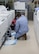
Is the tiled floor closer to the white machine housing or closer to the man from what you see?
the man

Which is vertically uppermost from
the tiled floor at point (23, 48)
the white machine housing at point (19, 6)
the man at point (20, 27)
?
the white machine housing at point (19, 6)

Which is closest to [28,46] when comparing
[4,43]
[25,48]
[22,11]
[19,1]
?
[25,48]

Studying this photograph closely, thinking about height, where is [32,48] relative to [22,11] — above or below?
below

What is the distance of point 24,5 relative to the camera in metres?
6.05

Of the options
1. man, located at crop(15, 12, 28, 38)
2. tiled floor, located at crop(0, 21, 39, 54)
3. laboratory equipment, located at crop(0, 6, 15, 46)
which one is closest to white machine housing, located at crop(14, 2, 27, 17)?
laboratory equipment, located at crop(0, 6, 15, 46)

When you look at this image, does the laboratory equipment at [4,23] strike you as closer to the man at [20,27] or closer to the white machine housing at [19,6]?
the man at [20,27]

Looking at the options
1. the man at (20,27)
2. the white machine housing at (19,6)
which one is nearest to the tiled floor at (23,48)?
the man at (20,27)

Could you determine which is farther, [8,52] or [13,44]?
[13,44]

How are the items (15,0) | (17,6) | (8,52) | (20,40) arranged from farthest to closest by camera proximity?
(15,0) < (17,6) < (20,40) < (8,52)

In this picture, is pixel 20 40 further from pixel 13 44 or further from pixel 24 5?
pixel 24 5

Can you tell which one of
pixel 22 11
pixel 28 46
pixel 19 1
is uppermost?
pixel 19 1

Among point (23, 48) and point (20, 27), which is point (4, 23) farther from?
point (23, 48)

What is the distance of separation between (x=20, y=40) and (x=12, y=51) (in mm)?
775

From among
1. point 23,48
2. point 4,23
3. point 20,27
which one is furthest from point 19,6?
point 23,48
